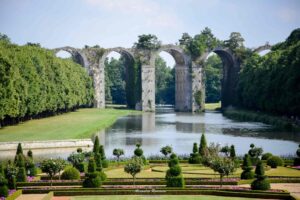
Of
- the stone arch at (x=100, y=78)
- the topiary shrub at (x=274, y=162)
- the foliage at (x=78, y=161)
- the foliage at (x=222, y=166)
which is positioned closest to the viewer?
the foliage at (x=222, y=166)

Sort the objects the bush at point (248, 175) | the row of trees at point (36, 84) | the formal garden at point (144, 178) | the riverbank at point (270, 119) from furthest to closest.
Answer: the riverbank at point (270, 119) → the row of trees at point (36, 84) → the bush at point (248, 175) → the formal garden at point (144, 178)

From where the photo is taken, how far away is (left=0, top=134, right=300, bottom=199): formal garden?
1254 inches

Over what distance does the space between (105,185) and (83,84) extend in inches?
3157

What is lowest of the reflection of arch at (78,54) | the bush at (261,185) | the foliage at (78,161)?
the bush at (261,185)

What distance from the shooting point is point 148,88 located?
120 m

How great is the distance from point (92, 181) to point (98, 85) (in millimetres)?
89917

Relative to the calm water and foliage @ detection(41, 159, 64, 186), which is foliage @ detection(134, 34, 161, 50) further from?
foliage @ detection(41, 159, 64, 186)

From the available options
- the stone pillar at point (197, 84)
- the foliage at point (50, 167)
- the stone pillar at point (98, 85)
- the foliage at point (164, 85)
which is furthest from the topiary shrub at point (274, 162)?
the foliage at point (164, 85)

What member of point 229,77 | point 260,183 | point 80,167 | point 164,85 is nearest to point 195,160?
point 80,167

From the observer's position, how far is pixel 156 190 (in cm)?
3209

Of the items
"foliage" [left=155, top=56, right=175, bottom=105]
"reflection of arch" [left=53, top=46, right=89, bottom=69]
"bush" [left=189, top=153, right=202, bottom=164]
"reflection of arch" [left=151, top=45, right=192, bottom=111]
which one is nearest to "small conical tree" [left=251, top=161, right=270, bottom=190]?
"bush" [left=189, top=153, right=202, bottom=164]

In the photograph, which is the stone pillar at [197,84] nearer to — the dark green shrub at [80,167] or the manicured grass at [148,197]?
the dark green shrub at [80,167]

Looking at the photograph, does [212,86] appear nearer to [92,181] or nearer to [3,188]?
[92,181]

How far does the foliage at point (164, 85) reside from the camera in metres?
166
